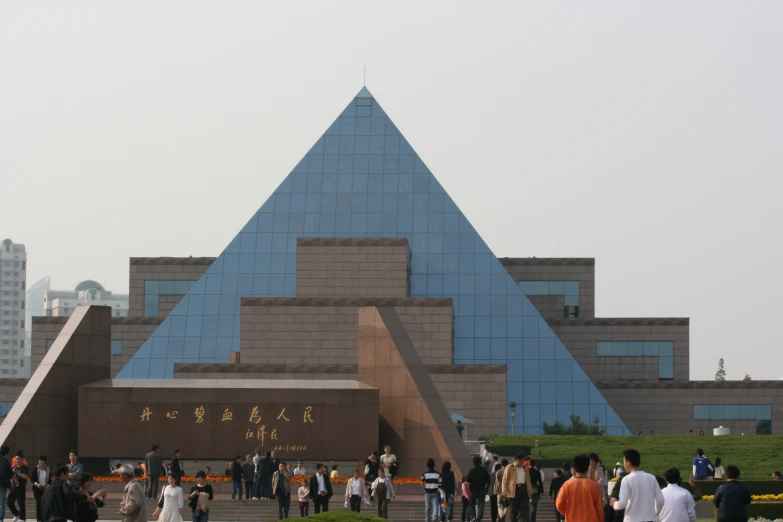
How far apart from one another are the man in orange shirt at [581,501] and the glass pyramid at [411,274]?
152 ft

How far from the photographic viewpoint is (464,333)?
68062 mm

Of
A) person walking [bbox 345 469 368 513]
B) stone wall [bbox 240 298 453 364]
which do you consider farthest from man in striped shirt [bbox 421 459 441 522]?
stone wall [bbox 240 298 453 364]

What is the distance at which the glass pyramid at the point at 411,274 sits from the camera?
217 ft

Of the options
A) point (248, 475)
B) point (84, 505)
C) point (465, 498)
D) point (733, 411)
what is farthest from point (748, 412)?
point (84, 505)

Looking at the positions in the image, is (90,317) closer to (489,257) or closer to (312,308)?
(312,308)

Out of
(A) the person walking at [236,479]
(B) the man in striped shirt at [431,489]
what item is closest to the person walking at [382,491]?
(B) the man in striped shirt at [431,489]

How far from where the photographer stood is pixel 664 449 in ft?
175

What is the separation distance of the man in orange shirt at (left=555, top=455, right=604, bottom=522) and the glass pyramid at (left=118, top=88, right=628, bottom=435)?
152ft

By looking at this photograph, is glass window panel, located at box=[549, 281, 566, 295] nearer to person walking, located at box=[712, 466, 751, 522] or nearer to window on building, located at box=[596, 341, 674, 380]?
window on building, located at box=[596, 341, 674, 380]

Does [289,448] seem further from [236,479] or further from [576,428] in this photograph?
[576,428]

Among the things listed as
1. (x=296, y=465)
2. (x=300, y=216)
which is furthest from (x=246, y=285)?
(x=296, y=465)

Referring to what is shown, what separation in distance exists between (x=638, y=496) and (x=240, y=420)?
23028mm

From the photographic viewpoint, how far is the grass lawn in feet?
164

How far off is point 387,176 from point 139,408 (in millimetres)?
35199
